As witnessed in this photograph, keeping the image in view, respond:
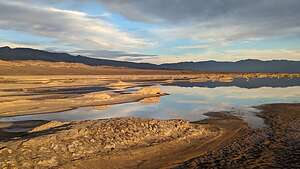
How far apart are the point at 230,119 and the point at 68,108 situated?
14.6 metres

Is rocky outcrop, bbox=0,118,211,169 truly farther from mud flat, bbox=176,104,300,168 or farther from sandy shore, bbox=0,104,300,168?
mud flat, bbox=176,104,300,168

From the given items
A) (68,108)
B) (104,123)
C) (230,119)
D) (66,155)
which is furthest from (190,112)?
(66,155)

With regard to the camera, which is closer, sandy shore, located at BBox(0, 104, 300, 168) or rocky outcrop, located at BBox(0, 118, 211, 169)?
rocky outcrop, located at BBox(0, 118, 211, 169)

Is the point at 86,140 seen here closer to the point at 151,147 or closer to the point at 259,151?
the point at 151,147

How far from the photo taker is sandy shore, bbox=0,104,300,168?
13.6 metres

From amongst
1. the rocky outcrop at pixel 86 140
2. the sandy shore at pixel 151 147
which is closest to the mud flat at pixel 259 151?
the sandy shore at pixel 151 147

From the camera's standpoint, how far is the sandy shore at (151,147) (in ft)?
44.5

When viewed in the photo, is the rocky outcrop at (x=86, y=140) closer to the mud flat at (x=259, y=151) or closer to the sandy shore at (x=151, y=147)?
the sandy shore at (x=151, y=147)

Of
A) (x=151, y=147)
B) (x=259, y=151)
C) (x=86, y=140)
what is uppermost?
(x=86, y=140)

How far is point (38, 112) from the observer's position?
30547mm

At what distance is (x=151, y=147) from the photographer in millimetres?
15922

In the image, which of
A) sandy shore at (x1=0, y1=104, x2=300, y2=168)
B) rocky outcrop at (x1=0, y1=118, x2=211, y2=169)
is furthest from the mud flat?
rocky outcrop at (x1=0, y1=118, x2=211, y2=169)

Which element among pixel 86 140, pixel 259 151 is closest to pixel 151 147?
pixel 86 140

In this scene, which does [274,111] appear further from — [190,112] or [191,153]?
[191,153]
